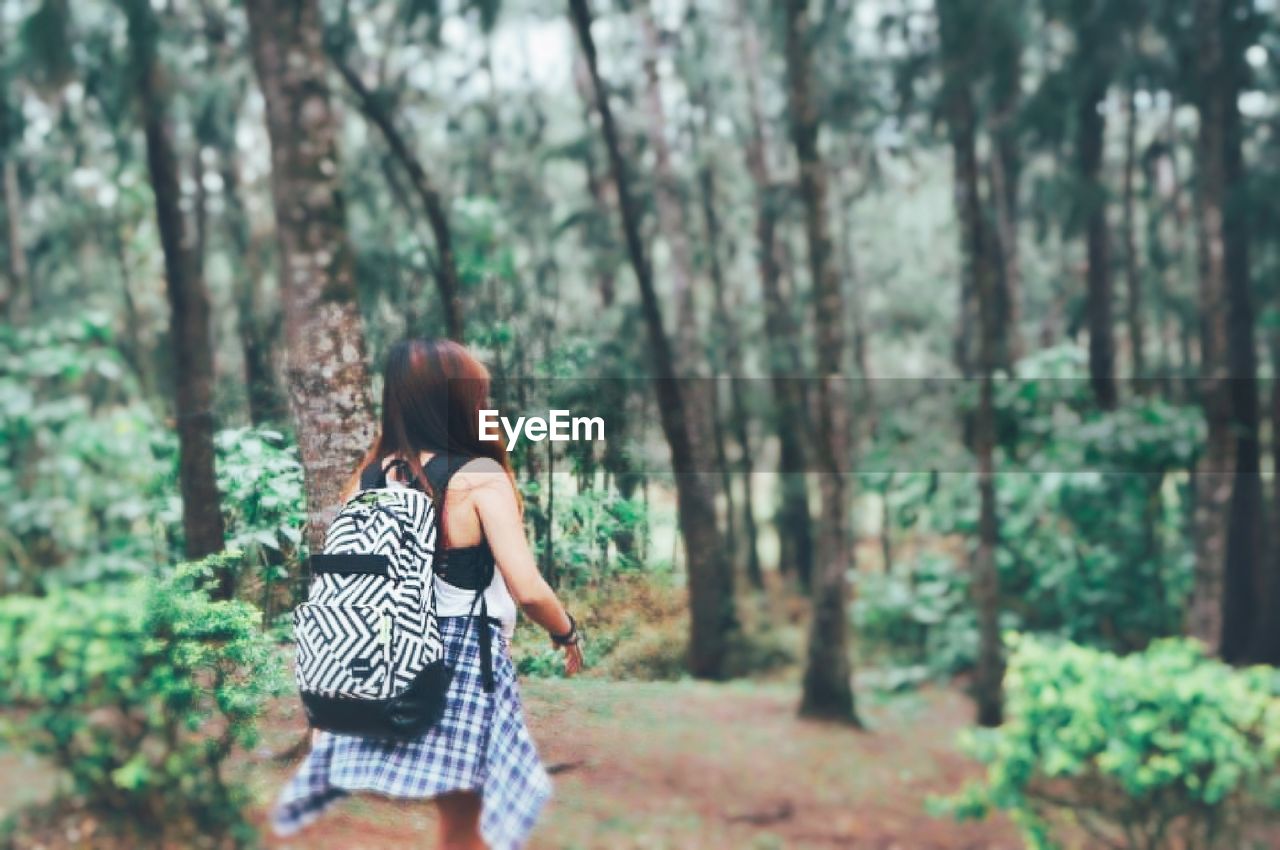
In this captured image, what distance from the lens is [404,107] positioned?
17203 mm

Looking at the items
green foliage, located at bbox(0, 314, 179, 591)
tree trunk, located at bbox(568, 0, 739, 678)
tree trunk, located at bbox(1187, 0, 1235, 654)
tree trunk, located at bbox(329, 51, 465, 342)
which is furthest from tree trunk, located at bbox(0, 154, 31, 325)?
tree trunk, located at bbox(1187, 0, 1235, 654)

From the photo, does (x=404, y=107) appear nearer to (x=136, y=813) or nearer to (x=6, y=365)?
(x=6, y=365)

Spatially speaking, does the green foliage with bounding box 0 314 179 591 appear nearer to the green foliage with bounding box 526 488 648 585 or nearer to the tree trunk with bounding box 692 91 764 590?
the green foliage with bounding box 526 488 648 585

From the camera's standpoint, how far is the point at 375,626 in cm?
294

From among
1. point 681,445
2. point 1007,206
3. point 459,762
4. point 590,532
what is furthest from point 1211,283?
point 459,762

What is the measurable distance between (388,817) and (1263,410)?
1125 centimetres

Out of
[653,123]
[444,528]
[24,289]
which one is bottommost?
[444,528]

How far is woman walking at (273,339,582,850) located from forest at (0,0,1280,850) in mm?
368

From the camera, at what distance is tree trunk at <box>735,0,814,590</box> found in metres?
13.8

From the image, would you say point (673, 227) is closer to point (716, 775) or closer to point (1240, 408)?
point (1240, 408)

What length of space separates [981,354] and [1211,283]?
1.75 metres

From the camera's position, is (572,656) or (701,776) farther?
(701,776)

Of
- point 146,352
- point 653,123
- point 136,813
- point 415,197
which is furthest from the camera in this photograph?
point 415,197

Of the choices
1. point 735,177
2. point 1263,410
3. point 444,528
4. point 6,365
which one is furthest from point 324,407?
point 735,177
